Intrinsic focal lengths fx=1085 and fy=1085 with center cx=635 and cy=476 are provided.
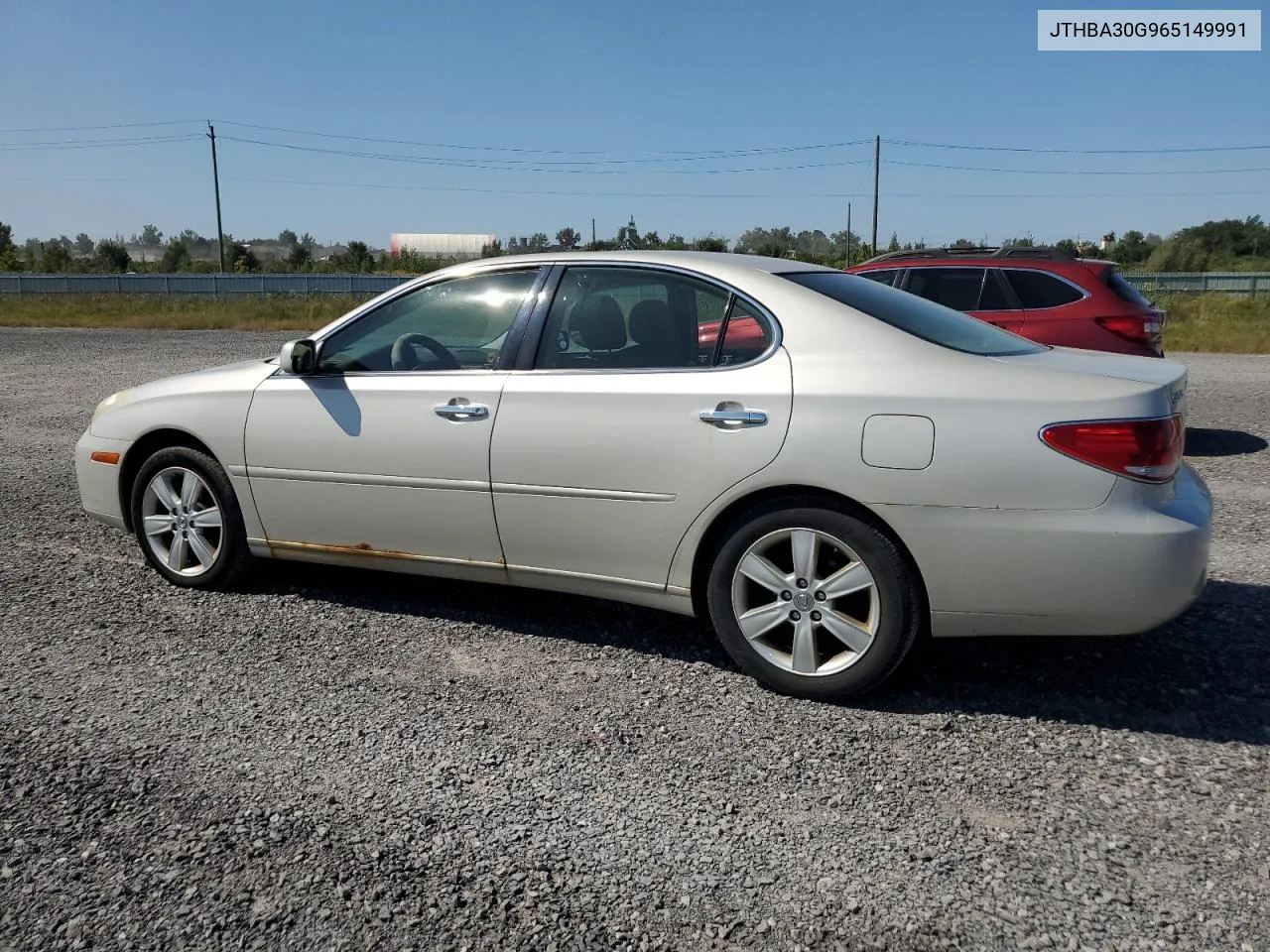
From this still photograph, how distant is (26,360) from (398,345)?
52.9 feet

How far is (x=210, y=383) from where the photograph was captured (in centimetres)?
510

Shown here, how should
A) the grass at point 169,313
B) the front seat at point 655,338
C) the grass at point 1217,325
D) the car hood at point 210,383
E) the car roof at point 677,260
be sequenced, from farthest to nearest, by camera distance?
the grass at point 169,313, the grass at point 1217,325, the car hood at point 210,383, the car roof at point 677,260, the front seat at point 655,338

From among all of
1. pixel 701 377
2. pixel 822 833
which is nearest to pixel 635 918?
pixel 822 833

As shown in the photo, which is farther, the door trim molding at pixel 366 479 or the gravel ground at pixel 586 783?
the door trim molding at pixel 366 479

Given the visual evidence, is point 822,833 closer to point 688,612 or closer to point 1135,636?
point 688,612

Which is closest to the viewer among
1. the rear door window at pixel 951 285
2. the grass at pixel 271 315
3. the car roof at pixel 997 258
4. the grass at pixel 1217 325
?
the car roof at pixel 997 258

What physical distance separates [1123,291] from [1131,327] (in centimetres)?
48

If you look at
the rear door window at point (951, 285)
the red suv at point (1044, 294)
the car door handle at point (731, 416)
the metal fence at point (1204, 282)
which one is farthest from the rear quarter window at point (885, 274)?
the metal fence at point (1204, 282)

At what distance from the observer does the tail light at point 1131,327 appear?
8641mm

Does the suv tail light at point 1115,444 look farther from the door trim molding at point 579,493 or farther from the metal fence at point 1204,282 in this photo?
the metal fence at point 1204,282

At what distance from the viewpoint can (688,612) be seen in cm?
413

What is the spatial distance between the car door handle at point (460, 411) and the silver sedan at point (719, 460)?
12 mm

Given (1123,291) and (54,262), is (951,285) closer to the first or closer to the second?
(1123,291)

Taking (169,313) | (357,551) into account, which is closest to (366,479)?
(357,551)
